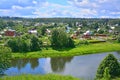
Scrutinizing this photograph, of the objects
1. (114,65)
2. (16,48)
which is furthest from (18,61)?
(114,65)

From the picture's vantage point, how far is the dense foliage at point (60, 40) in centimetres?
7588

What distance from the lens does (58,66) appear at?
181 feet

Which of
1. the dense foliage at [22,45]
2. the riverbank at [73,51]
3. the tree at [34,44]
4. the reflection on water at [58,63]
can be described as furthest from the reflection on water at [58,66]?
the tree at [34,44]

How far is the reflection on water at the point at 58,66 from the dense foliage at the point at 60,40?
10929 mm

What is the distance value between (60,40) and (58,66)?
21462mm

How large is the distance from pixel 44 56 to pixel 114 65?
2847cm

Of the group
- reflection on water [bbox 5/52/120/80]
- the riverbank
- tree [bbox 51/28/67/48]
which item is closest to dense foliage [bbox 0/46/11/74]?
reflection on water [bbox 5/52/120/80]

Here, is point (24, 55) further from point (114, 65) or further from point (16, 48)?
point (114, 65)

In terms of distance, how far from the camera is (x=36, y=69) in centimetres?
5244

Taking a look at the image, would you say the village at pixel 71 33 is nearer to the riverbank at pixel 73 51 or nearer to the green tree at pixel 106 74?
the riverbank at pixel 73 51

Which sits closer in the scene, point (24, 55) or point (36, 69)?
point (36, 69)

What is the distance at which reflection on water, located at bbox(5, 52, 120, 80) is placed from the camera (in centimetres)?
4753

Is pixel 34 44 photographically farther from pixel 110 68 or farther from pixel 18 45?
pixel 110 68

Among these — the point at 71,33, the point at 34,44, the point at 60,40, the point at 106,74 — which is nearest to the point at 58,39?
the point at 60,40
